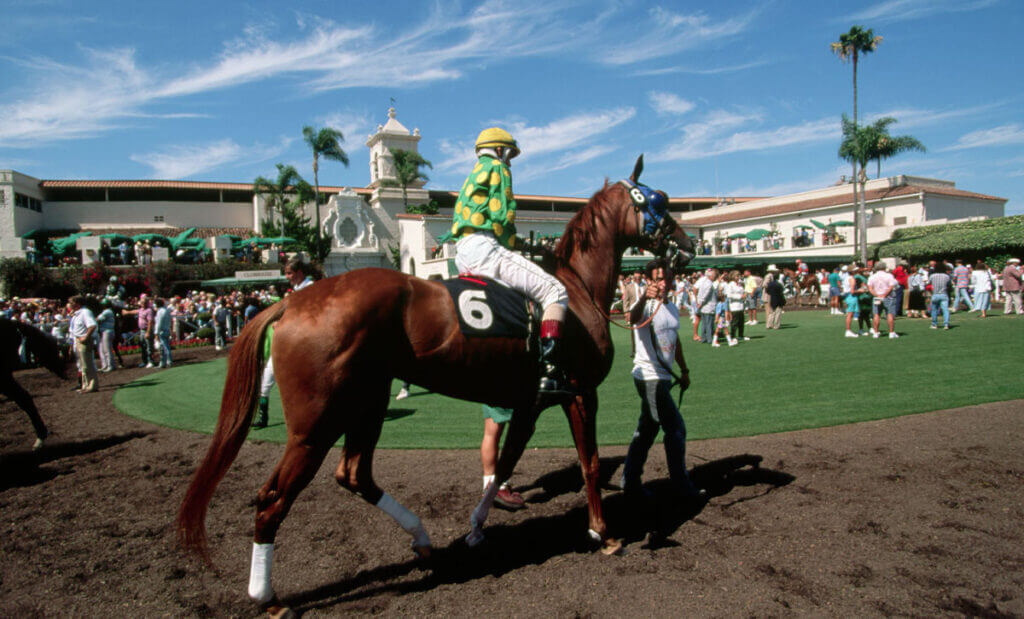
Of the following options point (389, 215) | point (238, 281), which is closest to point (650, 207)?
point (238, 281)

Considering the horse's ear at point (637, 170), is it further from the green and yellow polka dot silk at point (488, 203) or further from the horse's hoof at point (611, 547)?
the horse's hoof at point (611, 547)

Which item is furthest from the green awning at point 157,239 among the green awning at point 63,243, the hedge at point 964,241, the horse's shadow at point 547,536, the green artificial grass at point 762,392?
the hedge at point 964,241

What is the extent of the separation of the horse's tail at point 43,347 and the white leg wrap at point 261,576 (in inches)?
268

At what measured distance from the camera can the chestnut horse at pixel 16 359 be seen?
6.89 meters

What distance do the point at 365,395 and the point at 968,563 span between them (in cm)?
361

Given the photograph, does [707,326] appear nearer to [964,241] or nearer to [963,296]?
[963,296]

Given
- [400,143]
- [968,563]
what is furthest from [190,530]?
[400,143]

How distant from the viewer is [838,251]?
132 ft

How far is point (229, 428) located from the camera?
3.11 meters

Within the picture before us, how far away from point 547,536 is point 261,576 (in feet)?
6.16

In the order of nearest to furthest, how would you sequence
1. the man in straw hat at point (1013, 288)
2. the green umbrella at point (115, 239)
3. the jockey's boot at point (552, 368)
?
the jockey's boot at point (552, 368) < the man in straw hat at point (1013, 288) < the green umbrella at point (115, 239)

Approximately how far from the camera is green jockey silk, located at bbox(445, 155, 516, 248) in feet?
11.9

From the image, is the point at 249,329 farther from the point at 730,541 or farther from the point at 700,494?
the point at 700,494

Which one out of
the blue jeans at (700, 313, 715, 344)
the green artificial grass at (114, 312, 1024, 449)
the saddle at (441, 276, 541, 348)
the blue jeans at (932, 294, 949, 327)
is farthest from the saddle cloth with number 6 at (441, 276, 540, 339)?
the blue jeans at (932, 294, 949, 327)
